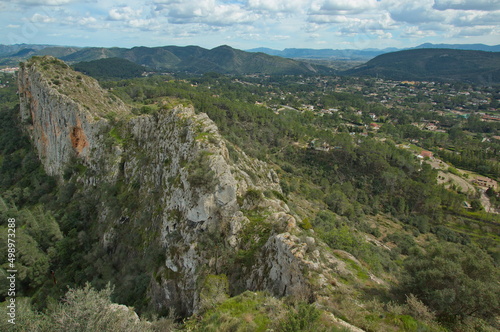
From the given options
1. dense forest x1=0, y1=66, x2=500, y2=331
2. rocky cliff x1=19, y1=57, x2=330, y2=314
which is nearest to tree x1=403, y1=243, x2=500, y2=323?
dense forest x1=0, y1=66, x2=500, y2=331

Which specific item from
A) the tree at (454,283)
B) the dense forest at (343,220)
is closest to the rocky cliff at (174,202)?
the dense forest at (343,220)

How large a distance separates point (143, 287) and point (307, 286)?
18.5 m

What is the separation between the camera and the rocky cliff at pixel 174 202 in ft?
71.5

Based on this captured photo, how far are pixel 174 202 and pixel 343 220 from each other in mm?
43472

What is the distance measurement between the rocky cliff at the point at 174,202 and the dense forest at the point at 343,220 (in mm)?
1949

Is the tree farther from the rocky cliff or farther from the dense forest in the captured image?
the rocky cliff

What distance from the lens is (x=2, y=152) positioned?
69500mm

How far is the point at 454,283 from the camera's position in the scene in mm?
15398

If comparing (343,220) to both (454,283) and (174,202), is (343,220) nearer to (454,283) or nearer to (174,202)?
(174,202)

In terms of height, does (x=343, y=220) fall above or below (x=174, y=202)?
below

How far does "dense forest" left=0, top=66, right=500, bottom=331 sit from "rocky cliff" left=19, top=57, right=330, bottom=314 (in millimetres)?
1949

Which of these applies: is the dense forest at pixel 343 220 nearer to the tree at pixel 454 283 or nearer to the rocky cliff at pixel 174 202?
the tree at pixel 454 283

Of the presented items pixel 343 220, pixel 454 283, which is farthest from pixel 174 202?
pixel 343 220

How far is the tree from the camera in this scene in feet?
47.7
